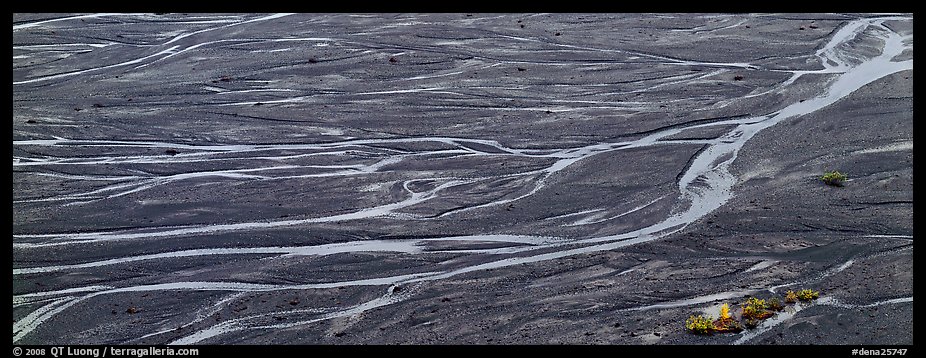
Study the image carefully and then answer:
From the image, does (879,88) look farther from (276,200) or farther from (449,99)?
(276,200)

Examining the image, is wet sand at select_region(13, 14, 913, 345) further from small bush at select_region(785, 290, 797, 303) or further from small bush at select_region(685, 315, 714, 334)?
small bush at select_region(785, 290, 797, 303)

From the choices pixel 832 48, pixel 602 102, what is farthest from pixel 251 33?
pixel 832 48

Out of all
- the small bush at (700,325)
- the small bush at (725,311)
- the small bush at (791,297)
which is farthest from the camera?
the small bush at (791,297)

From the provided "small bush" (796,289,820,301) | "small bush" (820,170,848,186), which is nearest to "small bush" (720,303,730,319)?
"small bush" (796,289,820,301)

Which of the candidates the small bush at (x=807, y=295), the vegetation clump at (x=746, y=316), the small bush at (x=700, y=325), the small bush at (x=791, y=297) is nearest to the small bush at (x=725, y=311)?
the vegetation clump at (x=746, y=316)

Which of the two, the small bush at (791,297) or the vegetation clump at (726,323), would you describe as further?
the small bush at (791,297)

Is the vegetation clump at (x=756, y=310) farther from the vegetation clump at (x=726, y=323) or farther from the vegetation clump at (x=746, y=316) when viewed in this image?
the vegetation clump at (x=726, y=323)

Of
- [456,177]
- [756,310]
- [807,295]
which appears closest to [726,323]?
[756,310]
